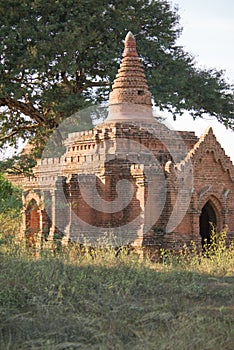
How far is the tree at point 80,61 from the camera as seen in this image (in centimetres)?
2002

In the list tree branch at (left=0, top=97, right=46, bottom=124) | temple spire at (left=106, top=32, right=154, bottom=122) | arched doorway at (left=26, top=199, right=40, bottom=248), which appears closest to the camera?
arched doorway at (left=26, top=199, right=40, bottom=248)

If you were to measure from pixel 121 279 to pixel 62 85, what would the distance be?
1245 cm

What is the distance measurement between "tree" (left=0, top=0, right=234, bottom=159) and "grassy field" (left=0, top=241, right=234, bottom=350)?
949 centimetres

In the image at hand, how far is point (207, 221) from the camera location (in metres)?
16.1

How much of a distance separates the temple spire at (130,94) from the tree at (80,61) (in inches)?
145

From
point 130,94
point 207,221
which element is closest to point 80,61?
point 130,94

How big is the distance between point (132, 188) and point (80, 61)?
8.52 m

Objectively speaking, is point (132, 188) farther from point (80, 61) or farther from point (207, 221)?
point (80, 61)

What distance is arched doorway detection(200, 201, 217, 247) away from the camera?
50.9 feet

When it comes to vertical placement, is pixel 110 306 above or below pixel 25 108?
below

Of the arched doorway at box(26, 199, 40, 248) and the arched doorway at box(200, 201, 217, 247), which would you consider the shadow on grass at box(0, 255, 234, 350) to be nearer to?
the arched doorway at box(26, 199, 40, 248)

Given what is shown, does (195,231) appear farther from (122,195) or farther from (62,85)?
(62,85)

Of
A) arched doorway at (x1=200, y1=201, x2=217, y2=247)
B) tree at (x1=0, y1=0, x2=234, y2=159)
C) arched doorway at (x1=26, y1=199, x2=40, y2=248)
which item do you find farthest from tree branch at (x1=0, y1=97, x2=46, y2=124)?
arched doorway at (x1=200, y1=201, x2=217, y2=247)

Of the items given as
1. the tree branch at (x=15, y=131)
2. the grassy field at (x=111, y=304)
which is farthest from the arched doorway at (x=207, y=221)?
the tree branch at (x=15, y=131)
